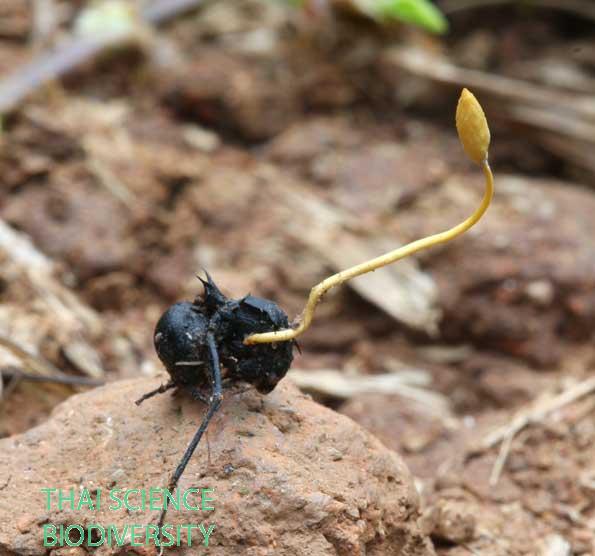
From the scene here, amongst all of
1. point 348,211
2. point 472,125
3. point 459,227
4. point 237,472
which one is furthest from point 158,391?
point 348,211

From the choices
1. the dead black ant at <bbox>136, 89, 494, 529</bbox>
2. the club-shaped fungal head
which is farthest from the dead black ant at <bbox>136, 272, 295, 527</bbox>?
the club-shaped fungal head

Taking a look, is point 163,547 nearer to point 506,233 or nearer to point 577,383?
point 577,383

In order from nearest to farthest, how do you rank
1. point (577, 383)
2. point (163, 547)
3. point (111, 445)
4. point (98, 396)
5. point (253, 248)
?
point (163, 547)
point (111, 445)
point (98, 396)
point (577, 383)
point (253, 248)

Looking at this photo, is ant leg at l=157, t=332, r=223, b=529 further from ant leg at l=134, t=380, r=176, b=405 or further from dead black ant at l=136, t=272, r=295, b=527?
ant leg at l=134, t=380, r=176, b=405

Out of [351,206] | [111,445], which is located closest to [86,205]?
[351,206]

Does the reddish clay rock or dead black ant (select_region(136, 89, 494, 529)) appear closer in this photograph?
the reddish clay rock

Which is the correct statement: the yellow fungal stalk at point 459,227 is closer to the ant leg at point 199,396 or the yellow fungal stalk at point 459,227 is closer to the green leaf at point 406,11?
the ant leg at point 199,396

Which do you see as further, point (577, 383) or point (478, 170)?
point (478, 170)

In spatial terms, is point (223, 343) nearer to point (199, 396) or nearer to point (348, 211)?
point (199, 396)
